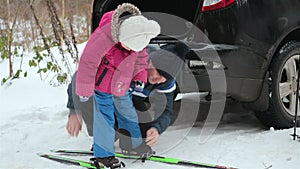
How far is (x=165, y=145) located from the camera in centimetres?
280

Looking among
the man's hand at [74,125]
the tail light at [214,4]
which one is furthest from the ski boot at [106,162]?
the tail light at [214,4]

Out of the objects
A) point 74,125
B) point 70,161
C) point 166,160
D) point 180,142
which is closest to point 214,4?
point 180,142

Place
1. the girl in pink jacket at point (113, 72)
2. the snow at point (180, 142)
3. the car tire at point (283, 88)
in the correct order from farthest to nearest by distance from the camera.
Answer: the car tire at point (283, 88) < the snow at point (180, 142) < the girl in pink jacket at point (113, 72)

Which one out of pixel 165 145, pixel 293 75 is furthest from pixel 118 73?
pixel 293 75

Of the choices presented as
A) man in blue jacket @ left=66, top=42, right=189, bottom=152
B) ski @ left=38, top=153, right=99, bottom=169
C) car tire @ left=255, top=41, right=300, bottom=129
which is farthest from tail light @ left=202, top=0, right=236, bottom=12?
ski @ left=38, top=153, right=99, bottom=169

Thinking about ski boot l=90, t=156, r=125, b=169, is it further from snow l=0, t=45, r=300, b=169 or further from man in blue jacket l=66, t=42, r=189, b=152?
man in blue jacket l=66, t=42, r=189, b=152

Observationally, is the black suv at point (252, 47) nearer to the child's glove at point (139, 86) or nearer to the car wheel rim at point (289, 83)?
the car wheel rim at point (289, 83)

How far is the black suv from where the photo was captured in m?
2.69

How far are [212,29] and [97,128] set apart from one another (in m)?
1.05

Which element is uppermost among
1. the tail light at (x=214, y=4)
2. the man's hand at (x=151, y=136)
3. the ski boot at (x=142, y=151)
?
the tail light at (x=214, y=4)

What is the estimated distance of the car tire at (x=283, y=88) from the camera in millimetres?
2877

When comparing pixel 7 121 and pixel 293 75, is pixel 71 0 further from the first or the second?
pixel 293 75

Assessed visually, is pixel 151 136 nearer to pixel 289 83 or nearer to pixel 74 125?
pixel 74 125

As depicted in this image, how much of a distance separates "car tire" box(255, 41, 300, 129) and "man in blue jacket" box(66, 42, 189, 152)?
0.71m
